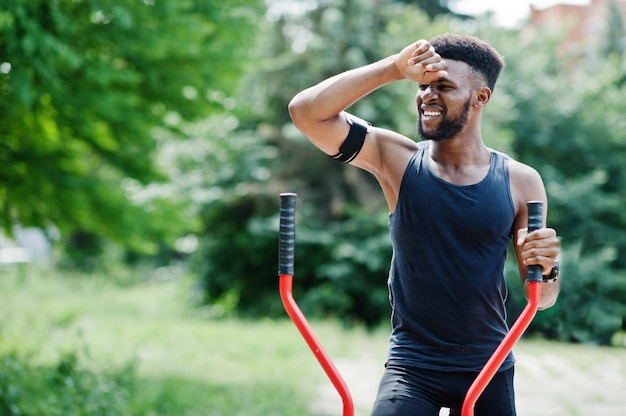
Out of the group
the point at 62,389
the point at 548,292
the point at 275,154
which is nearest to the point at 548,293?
the point at 548,292

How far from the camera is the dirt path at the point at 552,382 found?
20.6ft

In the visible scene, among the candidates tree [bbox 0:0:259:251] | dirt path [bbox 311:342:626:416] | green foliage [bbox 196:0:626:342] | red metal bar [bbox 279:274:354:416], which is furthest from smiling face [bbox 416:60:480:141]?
green foliage [bbox 196:0:626:342]

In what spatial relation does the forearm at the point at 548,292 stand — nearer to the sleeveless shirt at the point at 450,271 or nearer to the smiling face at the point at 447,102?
the sleeveless shirt at the point at 450,271

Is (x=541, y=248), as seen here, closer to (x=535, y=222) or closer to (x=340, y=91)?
(x=535, y=222)

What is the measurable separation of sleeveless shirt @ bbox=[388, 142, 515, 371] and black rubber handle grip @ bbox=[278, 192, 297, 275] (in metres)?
0.35

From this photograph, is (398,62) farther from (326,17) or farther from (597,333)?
(326,17)

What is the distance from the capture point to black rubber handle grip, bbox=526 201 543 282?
2.23 metres

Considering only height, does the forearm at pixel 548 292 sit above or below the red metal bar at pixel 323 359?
above

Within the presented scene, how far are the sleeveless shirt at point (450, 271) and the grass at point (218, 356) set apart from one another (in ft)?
10.4

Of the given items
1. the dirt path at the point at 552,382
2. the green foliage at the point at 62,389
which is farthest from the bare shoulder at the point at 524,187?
the green foliage at the point at 62,389

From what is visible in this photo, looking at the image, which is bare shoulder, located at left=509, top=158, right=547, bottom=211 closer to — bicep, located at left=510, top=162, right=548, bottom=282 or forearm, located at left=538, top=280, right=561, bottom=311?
bicep, located at left=510, top=162, right=548, bottom=282

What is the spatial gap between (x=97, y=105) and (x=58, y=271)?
13.9 metres

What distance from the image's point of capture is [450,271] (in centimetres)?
241

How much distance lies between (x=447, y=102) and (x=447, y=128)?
0.27 ft
